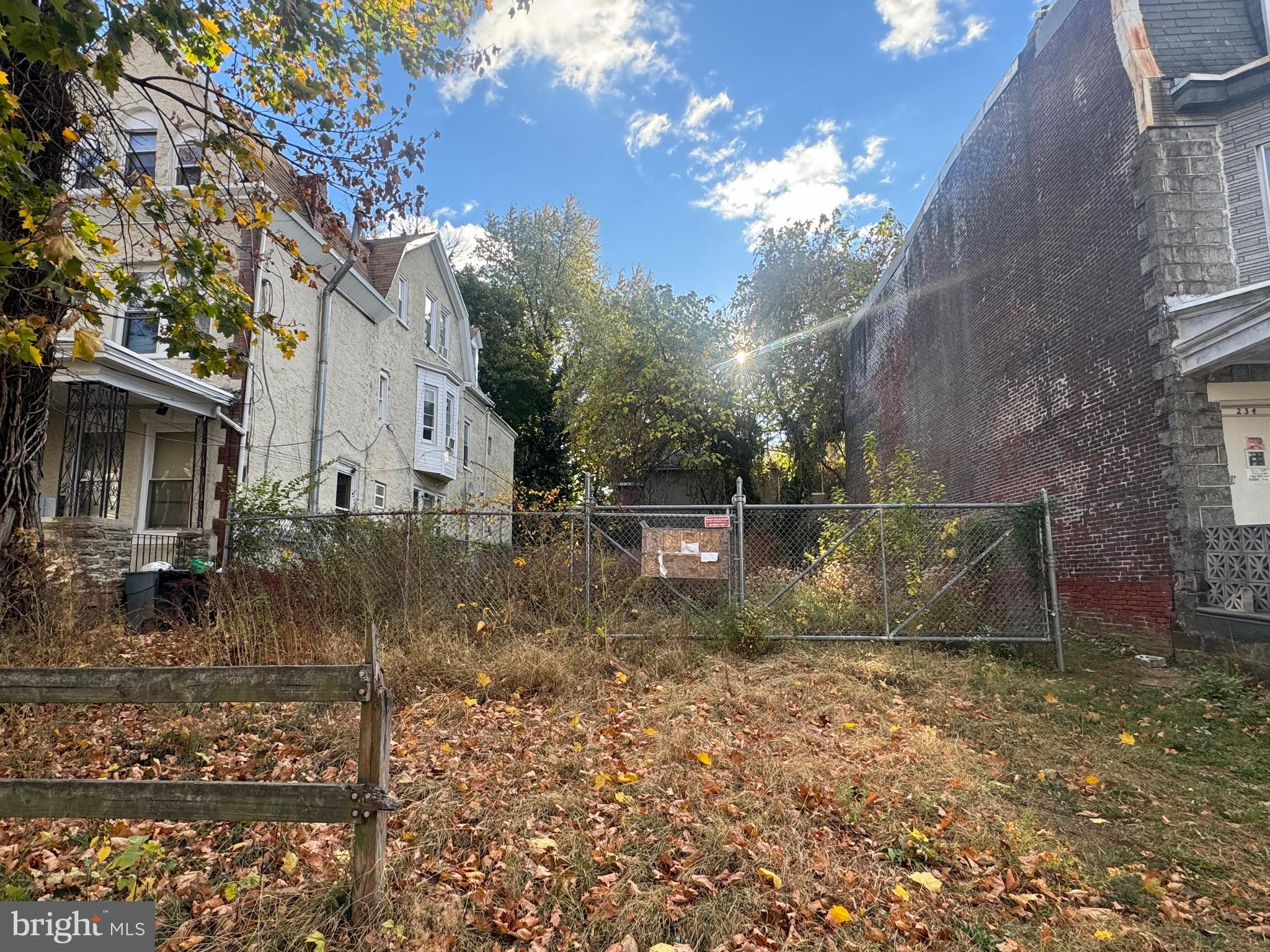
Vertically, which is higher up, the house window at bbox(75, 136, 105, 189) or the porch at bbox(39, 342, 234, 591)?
the house window at bbox(75, 136, 105, 189)

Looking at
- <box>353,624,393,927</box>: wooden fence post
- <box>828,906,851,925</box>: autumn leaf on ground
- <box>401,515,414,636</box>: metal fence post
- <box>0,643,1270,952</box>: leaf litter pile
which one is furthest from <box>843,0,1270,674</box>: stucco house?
<box>401,515,414,636</box>: metal fence post

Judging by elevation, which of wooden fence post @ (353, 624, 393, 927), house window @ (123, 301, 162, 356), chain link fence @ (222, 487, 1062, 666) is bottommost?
wooden fence post @ (353, 624, 393, 927)

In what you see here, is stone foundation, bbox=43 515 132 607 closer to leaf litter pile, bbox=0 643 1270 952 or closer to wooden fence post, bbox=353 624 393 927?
leaf litter pile, bbox=0 643 1270 952

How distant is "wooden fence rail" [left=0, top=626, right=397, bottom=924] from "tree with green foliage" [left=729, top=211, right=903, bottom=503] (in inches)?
817

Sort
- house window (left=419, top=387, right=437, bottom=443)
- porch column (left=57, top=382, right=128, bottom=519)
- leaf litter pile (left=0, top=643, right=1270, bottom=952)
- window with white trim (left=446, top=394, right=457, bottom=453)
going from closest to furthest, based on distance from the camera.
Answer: leaf litter pile (left=0, top=643, right=1270, bottom=952) → porch column (left=57, top=382, right=128, bottom=519) → house window (left=419, top=387, right=437, bottom=443) → window with white trim (left=446, top=394, right=457, bottom=453)

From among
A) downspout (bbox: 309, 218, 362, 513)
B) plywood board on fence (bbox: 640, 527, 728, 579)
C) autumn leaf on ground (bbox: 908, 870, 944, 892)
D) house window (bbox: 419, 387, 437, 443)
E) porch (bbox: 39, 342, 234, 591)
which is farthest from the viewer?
house window (bbox: 419, 387, 437, 443)

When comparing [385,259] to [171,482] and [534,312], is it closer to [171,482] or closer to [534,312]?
[171,482]

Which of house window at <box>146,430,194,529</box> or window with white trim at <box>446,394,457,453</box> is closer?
house window at <box>146,430,194,529</box>

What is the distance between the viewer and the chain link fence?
26.4 feet

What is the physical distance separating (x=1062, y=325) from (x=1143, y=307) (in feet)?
5.93

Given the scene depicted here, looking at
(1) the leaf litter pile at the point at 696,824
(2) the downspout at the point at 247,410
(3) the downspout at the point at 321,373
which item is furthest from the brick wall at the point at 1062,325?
(2) the downspout at the point at 247,410

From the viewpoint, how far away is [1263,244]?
319 inches

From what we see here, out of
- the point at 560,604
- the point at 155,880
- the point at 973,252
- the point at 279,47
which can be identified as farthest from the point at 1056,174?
the point at 155,880

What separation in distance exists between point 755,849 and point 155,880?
2955 millimetres
